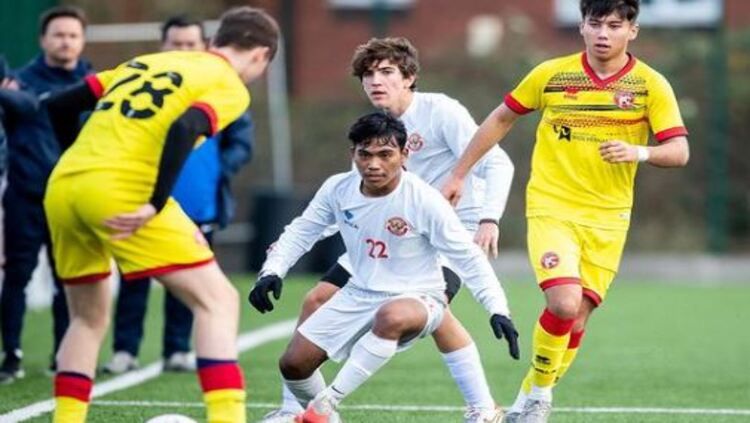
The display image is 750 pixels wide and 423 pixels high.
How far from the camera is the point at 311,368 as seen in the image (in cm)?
735

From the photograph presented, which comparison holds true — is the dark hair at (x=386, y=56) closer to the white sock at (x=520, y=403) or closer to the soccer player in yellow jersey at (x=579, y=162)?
the soccer player in yellow jersey at (x=579, y=162)

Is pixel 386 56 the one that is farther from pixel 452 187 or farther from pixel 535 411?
pixel 535 411

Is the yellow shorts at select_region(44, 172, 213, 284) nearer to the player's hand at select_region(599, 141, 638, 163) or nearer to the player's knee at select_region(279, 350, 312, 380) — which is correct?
the player's knee at select_region(279, 350, 312, 380)

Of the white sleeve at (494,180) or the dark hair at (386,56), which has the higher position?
the dark hair at (386,56)

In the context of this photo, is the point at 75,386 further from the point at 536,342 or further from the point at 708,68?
the point at 708,68

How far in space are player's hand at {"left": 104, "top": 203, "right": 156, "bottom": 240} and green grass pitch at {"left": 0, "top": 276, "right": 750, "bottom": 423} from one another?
183 cm

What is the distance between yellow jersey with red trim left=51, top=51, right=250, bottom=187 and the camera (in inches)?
249

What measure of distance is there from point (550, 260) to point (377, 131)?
3.52 ft

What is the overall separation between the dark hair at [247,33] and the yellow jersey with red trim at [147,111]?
0.13 m

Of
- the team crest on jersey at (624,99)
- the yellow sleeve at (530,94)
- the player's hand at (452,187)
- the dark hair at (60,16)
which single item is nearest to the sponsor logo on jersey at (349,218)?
the player's hand at (452,187)

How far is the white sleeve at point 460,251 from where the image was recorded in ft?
22.9

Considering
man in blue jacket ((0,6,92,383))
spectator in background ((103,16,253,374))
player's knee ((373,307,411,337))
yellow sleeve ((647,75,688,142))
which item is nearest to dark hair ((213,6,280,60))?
player's knee ((373,307,411,337))

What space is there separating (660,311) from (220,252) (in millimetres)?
5715

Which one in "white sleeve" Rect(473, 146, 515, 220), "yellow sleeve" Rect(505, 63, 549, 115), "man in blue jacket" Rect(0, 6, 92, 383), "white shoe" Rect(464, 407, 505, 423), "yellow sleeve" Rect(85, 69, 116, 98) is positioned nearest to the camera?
"yellow sleeve" Rect(85, 69, 116, 98)
